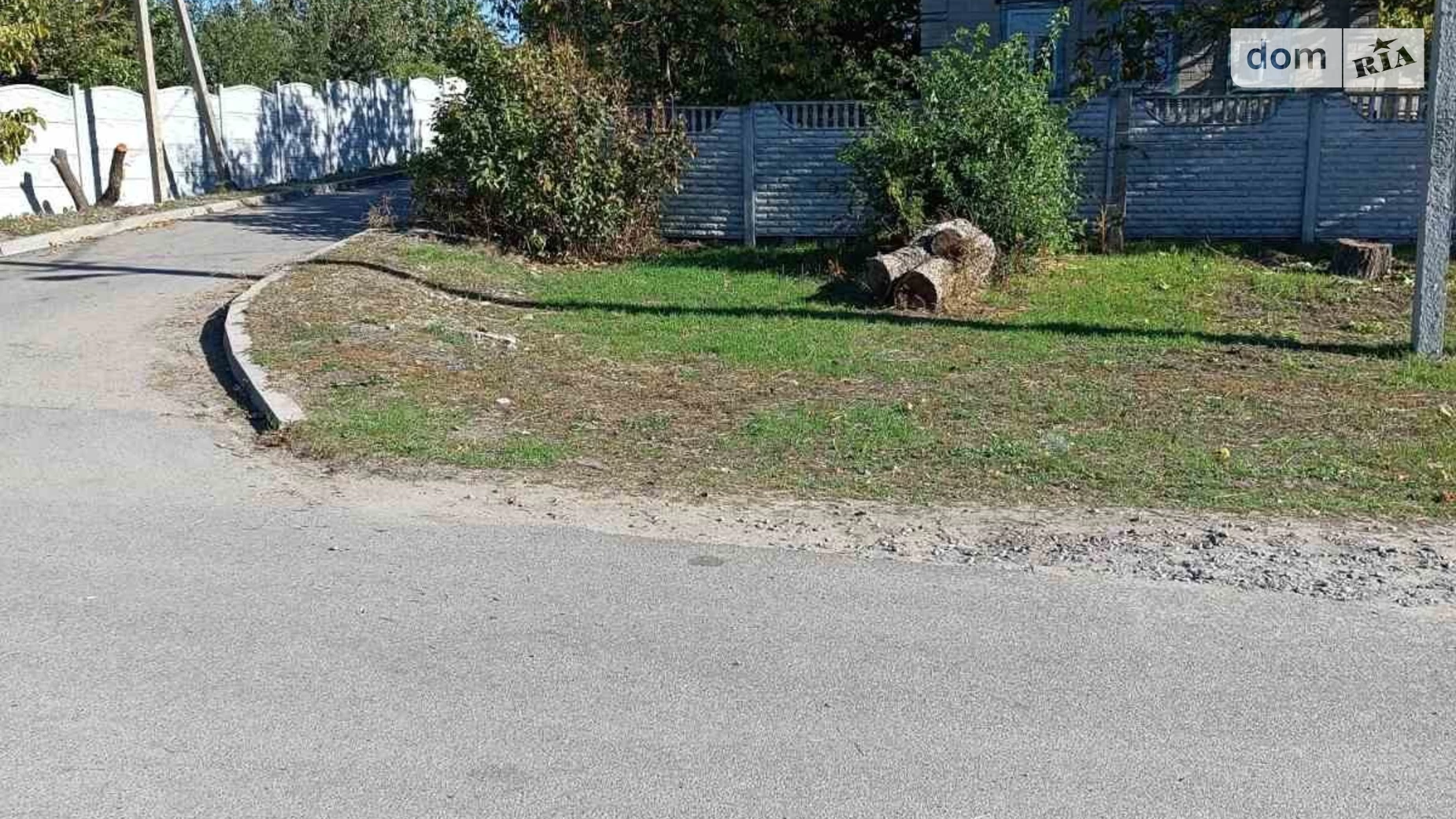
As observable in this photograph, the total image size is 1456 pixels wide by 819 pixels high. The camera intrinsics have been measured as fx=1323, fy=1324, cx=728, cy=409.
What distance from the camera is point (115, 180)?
65.2 feet

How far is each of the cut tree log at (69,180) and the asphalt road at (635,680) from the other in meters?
14.0

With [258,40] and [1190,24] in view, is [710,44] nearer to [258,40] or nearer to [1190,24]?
[1190,24]

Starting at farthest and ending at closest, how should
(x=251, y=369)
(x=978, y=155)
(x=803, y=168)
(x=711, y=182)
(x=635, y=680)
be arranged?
1. (x=711, y=182)
2. (x=803, y=168)
3. (x=978, y=155)
4. (x=251, y=369)
5. (x=635, y=680)

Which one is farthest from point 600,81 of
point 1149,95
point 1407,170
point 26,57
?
point 1407,170

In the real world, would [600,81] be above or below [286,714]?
above

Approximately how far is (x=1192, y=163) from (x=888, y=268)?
16.7ft

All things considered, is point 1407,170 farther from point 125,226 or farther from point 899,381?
point 125,226

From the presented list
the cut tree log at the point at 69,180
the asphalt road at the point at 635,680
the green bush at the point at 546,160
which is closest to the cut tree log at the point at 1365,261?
the green bush at the point at 546,160

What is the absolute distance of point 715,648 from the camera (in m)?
4.76

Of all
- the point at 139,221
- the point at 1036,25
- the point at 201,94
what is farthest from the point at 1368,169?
the point at 201,94

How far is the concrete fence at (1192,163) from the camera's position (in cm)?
1472

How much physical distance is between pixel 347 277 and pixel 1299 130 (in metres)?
10.4

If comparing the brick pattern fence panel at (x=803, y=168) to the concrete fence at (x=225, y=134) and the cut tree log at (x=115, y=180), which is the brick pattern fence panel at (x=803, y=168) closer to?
the concrete fence at (x=225, y=134)

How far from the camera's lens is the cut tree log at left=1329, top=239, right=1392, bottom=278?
43.8 ft
